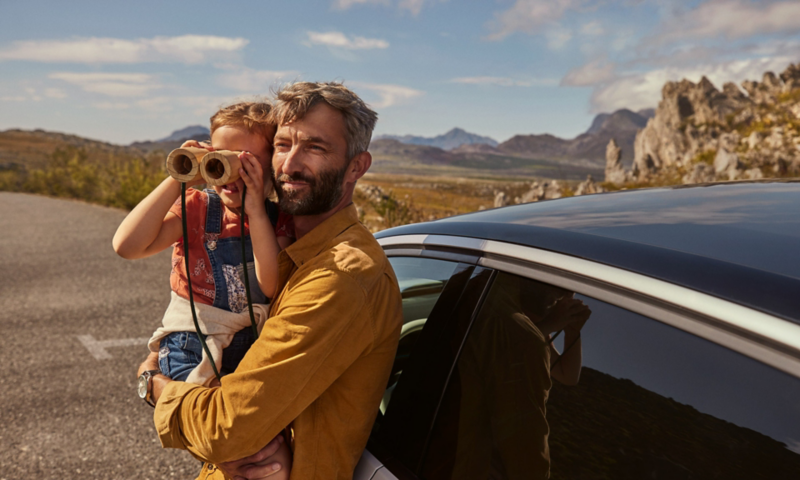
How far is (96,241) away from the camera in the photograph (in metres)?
12.2

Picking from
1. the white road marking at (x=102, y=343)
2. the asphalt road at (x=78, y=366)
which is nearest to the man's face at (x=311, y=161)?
the asphalt road at (x=78, y=366)

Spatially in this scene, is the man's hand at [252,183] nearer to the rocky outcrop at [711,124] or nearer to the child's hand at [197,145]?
the child's hand at [197,145]

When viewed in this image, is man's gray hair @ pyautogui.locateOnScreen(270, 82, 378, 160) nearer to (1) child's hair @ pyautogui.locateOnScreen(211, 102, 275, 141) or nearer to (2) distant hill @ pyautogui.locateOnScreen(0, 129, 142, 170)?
(1) child's hair @ pyautogui.locateOnScreen(211, 102, 275, 141)

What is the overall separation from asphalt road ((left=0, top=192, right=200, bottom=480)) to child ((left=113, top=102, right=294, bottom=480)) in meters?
1.96

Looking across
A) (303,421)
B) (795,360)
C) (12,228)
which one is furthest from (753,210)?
(12,228)

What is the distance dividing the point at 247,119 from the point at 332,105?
29 cm

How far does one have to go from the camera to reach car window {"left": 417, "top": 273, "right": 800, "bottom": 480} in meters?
0.80

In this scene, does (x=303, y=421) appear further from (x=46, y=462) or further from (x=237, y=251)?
(x=46, y=462)

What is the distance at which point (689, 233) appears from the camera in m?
1.21

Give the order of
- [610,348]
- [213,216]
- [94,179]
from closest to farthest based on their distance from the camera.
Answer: [610,348] → [213,216] → [94,179]

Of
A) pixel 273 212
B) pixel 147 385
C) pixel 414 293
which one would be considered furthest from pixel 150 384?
pixel 414 293

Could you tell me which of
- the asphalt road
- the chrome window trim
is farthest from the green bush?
the chrome window trim

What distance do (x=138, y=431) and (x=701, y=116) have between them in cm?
10520

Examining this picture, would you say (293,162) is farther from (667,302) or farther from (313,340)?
(667,302)
